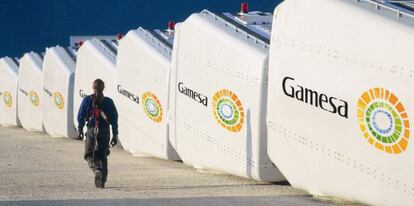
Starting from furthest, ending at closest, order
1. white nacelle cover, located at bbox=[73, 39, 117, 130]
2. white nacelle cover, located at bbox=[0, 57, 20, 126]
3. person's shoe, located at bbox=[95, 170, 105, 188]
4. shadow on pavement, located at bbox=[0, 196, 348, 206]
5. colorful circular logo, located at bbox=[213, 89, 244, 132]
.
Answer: white nacelle cover, located at bbox=[0, 57, 20, 126] < white nacelle cover, located at bbox=[73, 39, 117, 130] < colorful circular logo, located at bbox=[213, 89, 244, 132] < person's shoe, located at bbox=[95, 170, 105, 188] < shadow on pavement, located at bbox=[0, 196, 348, 206]

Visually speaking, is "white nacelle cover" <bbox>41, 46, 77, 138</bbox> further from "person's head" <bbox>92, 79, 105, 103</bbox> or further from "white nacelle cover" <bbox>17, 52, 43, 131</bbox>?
"person's head" <bbox>92, 79, 105, 103</bbox>

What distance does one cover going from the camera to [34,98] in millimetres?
22875

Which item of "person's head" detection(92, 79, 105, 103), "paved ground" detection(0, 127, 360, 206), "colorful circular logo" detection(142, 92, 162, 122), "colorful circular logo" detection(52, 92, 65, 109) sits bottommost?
"paved ground" detection(0, 127, 360, 206)

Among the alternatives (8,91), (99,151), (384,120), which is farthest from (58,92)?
(384,120)

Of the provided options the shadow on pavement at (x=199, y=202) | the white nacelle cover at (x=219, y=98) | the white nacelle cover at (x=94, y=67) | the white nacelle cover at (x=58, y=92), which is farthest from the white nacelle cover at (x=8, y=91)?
the shadow on pavement at (x=199, y=202)

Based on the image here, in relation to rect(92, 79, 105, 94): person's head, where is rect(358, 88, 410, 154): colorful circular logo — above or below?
below

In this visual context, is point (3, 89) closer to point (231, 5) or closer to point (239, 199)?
point (239, 199)

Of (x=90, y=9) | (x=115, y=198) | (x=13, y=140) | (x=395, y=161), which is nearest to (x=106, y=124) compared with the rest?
(x=115, y=198)

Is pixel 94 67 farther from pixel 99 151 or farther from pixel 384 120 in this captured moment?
pixel 384 120

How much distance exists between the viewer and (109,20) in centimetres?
4334

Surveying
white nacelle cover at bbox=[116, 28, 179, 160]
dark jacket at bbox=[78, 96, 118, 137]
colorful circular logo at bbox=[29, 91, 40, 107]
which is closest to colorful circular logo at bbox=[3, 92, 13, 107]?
colorful circular logo at bbox=[29, 91, 40, 107]

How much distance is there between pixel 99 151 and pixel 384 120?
12.2 feet

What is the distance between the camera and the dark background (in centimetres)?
4266

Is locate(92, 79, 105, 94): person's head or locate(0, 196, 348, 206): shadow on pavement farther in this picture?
locate(92, 79, 105, 94): person's head
